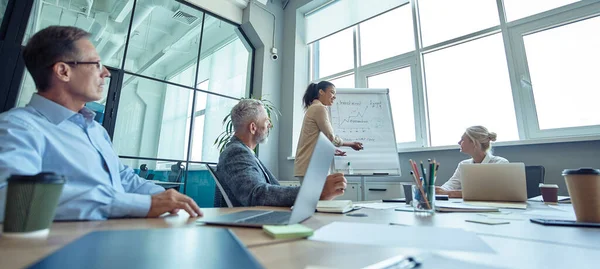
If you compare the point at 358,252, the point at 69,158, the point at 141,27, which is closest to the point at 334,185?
the point at 358,252

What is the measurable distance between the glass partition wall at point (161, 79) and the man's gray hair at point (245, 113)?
201cm

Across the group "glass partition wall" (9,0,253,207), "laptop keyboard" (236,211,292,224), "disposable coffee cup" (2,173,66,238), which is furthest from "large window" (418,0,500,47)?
"disposable coffee cup" (2,173,66,238)

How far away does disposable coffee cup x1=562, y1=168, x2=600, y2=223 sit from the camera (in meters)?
0.71

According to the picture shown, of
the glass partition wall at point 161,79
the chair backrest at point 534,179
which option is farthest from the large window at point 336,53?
the chair backrest at point 534,179

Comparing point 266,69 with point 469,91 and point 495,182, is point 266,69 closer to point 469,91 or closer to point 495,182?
point 469,91

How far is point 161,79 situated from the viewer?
3.28 meters

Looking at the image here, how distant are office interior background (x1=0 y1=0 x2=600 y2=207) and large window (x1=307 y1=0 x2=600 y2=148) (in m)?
0.01

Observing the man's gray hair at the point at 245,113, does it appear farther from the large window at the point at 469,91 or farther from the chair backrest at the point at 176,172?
the large window at the point at 469,91

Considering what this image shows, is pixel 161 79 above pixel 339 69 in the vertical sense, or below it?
below

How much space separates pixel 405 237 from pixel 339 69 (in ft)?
12.5

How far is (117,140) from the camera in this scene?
2.88 meters

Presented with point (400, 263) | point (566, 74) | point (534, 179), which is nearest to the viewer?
point (400, 263)

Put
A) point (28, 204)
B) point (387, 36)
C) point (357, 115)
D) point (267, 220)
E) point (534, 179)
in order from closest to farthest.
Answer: point (28, 204)
point (267, 220)
point (534, 179)
point (357, 115)
point (387, 36)

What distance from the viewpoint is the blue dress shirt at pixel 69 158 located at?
0.64 metres
